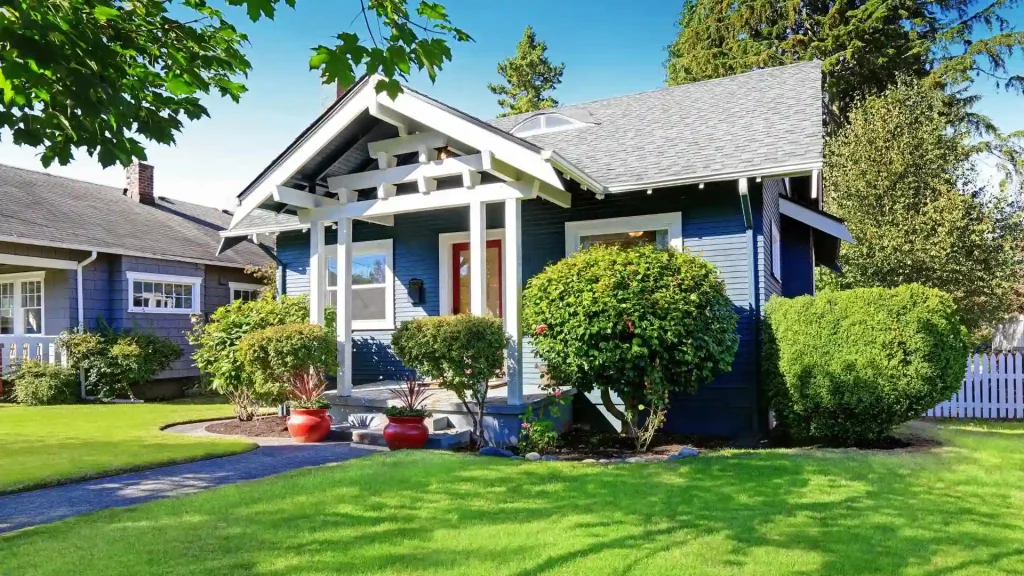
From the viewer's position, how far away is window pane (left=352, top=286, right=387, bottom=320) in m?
11.7

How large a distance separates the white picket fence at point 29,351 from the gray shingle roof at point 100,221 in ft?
7.55

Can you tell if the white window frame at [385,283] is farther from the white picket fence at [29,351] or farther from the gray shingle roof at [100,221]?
the gray shingle roof at [100,221]

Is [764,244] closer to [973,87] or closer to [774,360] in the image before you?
[774,360]

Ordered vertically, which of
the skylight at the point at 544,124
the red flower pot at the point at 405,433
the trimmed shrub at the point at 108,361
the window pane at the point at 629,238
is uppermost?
the skylight at the point at 544,124

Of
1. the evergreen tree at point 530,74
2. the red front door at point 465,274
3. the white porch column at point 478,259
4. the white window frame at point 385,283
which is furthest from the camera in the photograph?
the evergreen tree at point 530,74

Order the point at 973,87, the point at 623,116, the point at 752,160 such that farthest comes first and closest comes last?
the point at 973,87, the point at 623,116, the point at 752,160

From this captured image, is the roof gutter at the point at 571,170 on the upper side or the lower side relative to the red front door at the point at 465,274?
upper

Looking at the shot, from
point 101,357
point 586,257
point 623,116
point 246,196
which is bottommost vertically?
point 101,357

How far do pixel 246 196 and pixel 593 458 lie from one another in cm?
592

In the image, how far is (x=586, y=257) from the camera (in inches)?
318

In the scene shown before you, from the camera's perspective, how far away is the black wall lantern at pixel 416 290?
36.7ft

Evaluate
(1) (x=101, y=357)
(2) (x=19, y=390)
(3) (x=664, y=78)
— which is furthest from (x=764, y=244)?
(3) (x=664, y=78)

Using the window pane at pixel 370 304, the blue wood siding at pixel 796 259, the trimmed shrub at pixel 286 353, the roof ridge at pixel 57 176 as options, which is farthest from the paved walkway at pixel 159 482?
the roof ridge at pixel 57 176

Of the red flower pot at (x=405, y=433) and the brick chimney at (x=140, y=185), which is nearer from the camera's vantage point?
the red flower pot at (x=405, y=433)
